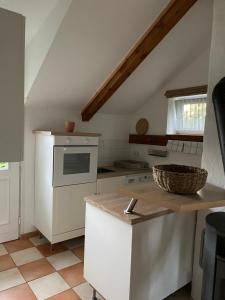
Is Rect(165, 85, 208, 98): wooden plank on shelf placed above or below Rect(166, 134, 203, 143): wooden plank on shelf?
above

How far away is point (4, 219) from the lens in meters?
2.73

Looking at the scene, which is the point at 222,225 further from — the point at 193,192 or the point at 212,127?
the point at 212,127

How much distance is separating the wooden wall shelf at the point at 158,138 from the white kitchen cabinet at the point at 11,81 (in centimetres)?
242

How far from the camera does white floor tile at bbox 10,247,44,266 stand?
7.93 ft

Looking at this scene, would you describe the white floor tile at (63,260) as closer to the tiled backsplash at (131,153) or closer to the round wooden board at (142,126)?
the tiled backsplash at (131,153)

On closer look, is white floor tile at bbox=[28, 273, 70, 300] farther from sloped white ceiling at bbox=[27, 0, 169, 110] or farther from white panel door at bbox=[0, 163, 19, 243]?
sloped white ceiling at bbox=[27, 0, 169, 110]

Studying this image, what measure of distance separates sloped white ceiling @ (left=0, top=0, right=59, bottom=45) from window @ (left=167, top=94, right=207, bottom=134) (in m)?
1.85

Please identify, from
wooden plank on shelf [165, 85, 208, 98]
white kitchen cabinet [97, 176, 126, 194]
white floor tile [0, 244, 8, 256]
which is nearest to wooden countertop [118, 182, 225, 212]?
white kitchen cabinet [97, 176, 126, 194]

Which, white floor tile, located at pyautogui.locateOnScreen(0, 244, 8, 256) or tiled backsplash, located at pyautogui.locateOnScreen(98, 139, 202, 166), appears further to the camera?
tiled backsplash, located at pyautogui.locateOnScreen(98, 139, 202, 166)

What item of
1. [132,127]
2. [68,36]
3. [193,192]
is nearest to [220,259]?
[193,192]

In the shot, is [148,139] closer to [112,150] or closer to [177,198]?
[112,150]

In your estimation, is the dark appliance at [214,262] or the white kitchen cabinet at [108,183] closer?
the dark appliance at [214,262]

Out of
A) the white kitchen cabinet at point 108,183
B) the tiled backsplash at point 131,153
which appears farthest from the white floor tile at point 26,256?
the tiled backsplash at point 131,153

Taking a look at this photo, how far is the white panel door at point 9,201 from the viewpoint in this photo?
8.82 ft
